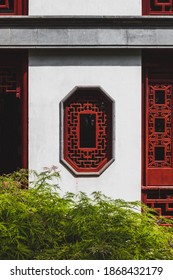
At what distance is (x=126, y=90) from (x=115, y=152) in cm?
76

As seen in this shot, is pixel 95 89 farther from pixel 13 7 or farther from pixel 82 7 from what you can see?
pixel 13 7

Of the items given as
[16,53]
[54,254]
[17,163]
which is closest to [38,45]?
[16,53]

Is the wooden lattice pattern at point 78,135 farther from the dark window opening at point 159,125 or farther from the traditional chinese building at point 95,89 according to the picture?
the dark window opening at point 159,125

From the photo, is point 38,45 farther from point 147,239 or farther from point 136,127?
point 147,239

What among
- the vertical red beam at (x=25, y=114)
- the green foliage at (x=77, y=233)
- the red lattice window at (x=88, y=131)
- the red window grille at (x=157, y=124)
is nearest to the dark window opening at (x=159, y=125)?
the red window grille at (x=157, y=124)

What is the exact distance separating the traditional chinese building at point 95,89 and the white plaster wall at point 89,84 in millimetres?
12

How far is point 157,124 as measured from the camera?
666 cm

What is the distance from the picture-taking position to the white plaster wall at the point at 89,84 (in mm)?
6488

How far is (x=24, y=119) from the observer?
21.6 ft

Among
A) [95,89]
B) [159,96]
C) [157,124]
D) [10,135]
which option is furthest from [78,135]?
[159,96]

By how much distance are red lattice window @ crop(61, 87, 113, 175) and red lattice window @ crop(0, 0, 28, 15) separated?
1.16 m

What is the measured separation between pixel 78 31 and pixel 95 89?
71cm

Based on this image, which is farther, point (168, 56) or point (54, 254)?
point (168, 56)

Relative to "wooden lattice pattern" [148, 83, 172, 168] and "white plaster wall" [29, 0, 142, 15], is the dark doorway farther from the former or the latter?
"wooden lattice pattern" [148, 83, 172, 168]
